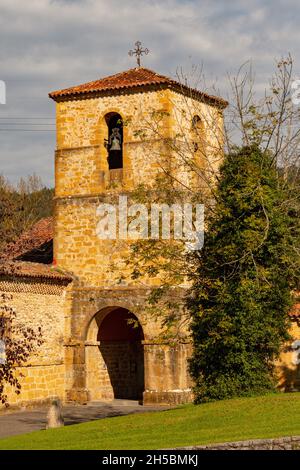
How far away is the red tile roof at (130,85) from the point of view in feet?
88.3

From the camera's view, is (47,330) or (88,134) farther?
(88,134)

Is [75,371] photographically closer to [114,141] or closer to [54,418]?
[114,141]

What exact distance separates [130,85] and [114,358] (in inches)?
337

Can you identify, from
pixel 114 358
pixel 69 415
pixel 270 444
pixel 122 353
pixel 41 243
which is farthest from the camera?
pixel 41 243

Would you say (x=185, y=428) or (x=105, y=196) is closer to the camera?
(x=185, y=428)

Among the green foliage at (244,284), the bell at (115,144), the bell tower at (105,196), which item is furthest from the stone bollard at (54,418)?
the bell at (115,144)

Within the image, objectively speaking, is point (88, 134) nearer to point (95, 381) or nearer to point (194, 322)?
point (95, 381)

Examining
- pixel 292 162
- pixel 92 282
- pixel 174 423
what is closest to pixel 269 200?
pixel 292 162

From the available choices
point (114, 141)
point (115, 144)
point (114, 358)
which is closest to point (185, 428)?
→ point (114, 358)

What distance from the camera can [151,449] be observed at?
13508 mm

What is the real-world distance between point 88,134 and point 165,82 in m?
3.14

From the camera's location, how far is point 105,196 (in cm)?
2752

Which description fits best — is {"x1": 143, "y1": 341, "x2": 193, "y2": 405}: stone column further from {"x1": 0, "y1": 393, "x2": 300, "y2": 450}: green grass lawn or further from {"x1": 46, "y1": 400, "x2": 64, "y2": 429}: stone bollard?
{"x1": 0, "y1": 393, "x2": 300, "y2": 450}: green grass lawn

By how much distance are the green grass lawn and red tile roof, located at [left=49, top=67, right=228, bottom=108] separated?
36.2 feet
